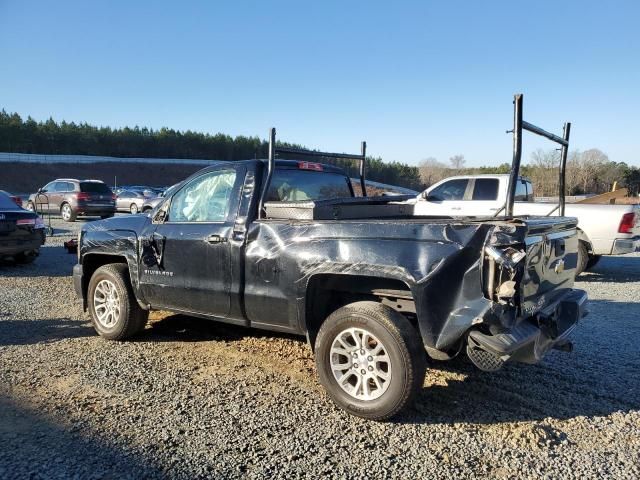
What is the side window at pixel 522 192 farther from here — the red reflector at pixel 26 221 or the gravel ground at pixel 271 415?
Answer: the red reflector at pixel 26 221

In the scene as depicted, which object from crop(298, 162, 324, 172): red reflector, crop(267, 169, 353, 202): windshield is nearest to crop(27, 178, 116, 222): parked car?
crop(267, 169, 353, 202): windshield

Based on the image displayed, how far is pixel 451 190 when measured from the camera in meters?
11.4

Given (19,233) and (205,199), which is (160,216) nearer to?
(205,199)

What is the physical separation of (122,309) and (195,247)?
127 centimetres

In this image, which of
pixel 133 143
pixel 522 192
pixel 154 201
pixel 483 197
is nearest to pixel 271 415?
pixel 483 197

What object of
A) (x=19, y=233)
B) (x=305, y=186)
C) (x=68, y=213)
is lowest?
(x=68, y=213)

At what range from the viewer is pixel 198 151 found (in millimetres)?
80188

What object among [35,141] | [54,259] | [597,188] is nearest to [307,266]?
[54,259]

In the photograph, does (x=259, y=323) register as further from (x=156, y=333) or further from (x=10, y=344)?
(x=10, y=344)

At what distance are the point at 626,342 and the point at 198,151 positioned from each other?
260 ft

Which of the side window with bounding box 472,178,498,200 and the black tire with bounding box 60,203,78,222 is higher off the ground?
the side window with bounding box 472,178,498,200

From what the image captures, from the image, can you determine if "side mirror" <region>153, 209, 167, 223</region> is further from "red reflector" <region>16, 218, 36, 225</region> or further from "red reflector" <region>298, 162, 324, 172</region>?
"red reflector" <region>16, 218, 36, 225</region>

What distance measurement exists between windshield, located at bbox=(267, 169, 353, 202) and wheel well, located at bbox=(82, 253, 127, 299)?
2.16 metres

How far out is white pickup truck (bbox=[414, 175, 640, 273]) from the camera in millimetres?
9246
